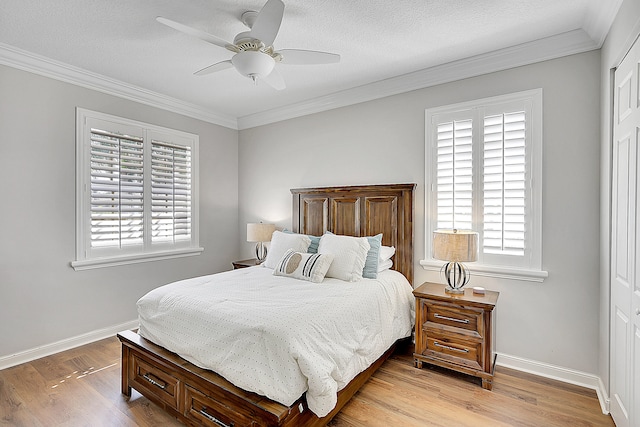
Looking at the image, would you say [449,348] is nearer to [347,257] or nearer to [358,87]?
[347,257]

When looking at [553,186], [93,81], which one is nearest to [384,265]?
[553,186]

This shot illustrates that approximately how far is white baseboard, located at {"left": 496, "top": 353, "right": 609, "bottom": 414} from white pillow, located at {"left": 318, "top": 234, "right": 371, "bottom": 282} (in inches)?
57.5

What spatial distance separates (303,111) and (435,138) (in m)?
1.76

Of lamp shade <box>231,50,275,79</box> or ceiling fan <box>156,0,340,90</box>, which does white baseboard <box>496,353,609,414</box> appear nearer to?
ceiling fan <box>156,0,340,90</box>

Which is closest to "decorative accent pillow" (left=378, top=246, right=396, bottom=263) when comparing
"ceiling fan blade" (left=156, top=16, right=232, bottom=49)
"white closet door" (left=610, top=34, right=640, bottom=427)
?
"white closet door" (left=610, top=34, right=640, bottom=427)

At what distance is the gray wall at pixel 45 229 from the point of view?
278cm

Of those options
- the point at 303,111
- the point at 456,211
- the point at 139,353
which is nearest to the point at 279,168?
the point at 303,111

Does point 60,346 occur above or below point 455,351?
below

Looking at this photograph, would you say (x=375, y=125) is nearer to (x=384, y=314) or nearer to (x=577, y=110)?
(x=577, y=110)

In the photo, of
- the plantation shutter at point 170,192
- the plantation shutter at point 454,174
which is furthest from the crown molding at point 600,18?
the plantation shutter at point 170,192

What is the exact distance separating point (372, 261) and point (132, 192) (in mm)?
2760

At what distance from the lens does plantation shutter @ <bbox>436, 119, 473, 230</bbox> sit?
2934mm

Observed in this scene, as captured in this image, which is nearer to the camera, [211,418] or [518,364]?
[211,418]

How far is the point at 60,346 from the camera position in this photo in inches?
121
